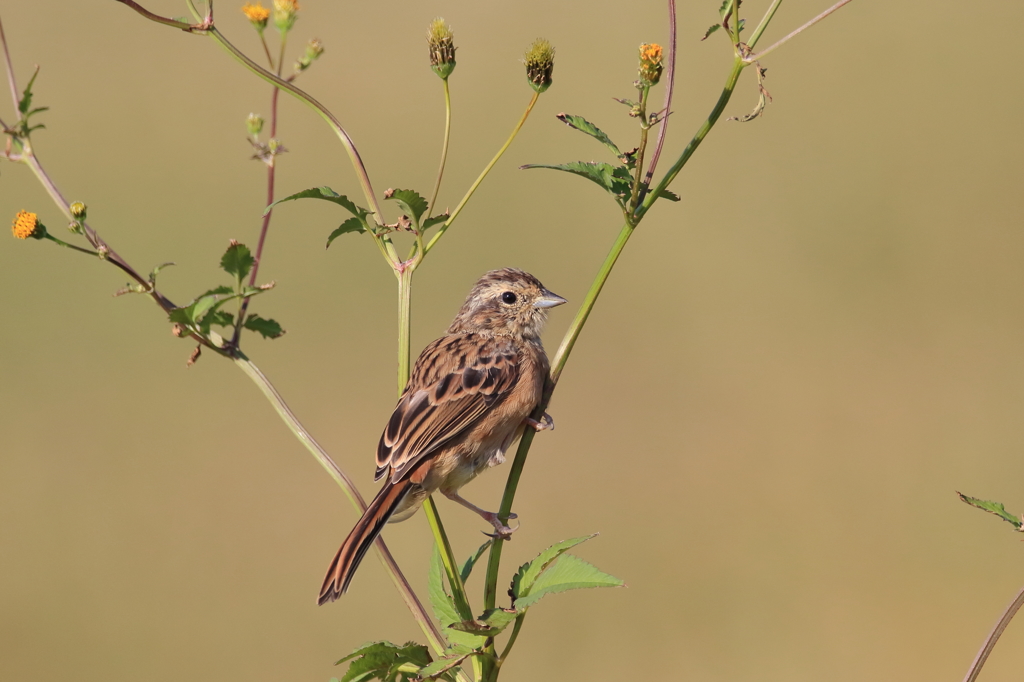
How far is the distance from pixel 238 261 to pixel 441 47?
3.10ft

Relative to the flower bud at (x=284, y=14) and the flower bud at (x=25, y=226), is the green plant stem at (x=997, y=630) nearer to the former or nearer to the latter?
the flower bud at (x=25, y=226)

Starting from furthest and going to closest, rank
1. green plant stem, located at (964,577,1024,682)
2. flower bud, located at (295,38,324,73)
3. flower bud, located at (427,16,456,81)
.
Result: flower bud, located at (295,38,324,73) → flower bud, located at (427,16,456,81) → green plant stem, located at (964,577,1024,682)

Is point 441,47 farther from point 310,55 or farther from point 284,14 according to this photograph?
point 284,14

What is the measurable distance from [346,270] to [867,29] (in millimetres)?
13000

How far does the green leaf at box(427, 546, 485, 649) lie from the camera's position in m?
2.26

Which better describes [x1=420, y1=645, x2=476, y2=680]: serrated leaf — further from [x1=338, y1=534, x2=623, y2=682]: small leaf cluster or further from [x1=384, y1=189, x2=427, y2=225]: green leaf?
[x1=384, y1=189, x2=427, y2=225]: green leaf

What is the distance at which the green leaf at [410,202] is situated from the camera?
261cm

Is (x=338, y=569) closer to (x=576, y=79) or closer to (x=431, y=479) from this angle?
(x=431, y=479)

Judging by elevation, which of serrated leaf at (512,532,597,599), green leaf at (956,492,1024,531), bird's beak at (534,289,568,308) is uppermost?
bird's beak at (534,289,568,308)

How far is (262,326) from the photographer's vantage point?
9.43 ft

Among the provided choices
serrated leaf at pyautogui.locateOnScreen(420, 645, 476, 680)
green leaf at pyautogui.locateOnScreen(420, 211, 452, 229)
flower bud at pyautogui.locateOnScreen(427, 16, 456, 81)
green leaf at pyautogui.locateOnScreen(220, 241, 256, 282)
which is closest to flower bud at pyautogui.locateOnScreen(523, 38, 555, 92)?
flower bud at pyautogui.locateOnScreen(427, 16, 456, 81)

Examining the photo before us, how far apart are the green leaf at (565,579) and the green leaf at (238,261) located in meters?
1.19

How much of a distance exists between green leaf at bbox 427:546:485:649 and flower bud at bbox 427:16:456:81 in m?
1.48

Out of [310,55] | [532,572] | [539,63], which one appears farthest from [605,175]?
[310,55]
